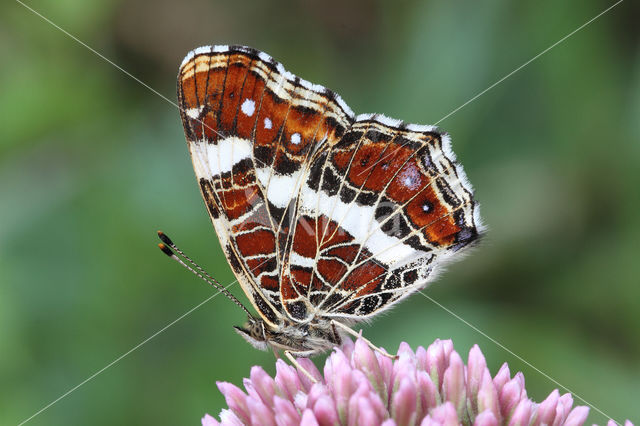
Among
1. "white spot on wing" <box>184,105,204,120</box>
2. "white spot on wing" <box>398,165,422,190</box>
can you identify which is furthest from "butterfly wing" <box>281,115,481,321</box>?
"white spot on wing" <box>184,105,204,120</box>

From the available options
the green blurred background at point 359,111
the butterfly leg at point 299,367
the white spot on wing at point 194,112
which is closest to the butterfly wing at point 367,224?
the butterfly leg at point 299,367

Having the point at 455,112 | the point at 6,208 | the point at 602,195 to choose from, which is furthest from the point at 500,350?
the point at 6,208

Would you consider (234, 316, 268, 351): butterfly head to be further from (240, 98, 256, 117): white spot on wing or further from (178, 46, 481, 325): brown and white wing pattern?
(240, 98, 256, 117): white spot on wing

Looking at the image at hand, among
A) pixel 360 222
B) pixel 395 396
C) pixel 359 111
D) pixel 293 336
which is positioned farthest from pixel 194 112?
pixel 359 111

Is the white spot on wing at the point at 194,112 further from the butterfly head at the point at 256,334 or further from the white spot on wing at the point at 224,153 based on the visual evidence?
the butterfly head at the point at 256,334

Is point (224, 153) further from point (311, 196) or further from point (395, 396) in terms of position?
point (395, 396)

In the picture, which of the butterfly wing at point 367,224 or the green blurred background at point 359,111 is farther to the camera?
the green blurred background at point 359,111
